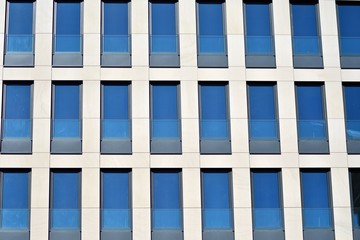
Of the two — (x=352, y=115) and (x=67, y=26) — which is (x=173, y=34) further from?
(x=352, y=115)

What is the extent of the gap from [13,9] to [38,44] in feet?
6.43

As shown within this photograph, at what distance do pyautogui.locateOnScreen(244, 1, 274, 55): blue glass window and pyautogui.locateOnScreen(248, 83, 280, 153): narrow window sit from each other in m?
1.51

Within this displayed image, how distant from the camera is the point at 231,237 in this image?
32.5 meters

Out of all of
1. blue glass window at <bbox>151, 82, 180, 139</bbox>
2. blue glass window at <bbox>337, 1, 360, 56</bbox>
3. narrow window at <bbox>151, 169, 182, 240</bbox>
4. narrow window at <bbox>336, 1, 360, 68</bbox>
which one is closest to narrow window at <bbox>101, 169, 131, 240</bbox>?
narrow window at <bbox>151, 169, 182, 240</bbox>

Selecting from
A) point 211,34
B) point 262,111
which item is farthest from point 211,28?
point 262,111

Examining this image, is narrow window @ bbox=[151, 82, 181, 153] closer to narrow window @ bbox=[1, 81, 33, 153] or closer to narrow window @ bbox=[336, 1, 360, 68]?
narrow window @ bbox=[1, 81, 33, 153]

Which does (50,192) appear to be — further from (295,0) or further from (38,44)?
(295,0)

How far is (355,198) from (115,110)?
10004mm

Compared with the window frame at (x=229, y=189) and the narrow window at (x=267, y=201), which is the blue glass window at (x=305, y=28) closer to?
the narrow window at (x=267, y=201)

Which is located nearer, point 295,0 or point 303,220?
point 303,220

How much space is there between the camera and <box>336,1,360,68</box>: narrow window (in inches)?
1369

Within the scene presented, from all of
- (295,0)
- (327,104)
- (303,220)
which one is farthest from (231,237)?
(295,0)

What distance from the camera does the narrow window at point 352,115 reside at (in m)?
33.8

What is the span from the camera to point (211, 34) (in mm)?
34906
